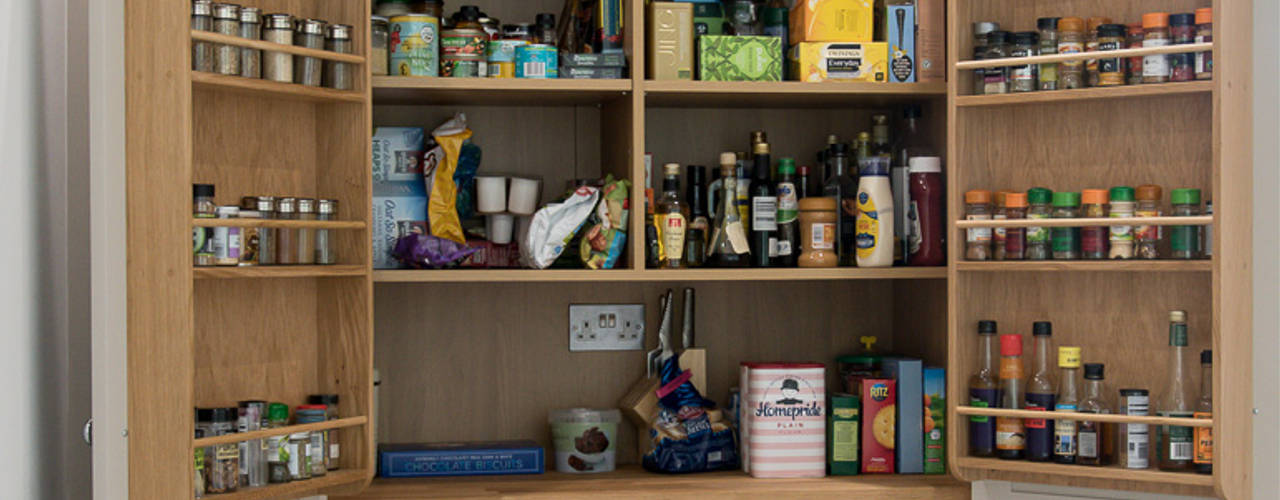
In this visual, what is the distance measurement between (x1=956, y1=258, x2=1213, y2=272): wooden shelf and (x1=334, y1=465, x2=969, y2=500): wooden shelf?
0.45m

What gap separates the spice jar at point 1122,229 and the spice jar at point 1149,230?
0.02 metres

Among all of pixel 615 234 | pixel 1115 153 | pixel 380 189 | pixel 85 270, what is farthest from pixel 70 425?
pixel 1115 153

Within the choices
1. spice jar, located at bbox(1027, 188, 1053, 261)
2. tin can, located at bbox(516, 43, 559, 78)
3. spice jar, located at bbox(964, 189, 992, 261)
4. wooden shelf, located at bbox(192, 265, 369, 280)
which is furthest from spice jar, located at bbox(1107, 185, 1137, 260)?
wooden shelf, located at bbox(192, 265, 369, 280)

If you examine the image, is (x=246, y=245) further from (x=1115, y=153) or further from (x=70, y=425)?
(x=1115, y=153)

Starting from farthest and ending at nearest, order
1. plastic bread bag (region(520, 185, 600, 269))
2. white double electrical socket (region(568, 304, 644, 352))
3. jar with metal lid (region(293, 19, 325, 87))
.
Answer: white double electrical socket (region(568, 304, 644, 352)) → plastic bread bag (region(520, 185, 600, 269)) → jar with metal lid (region(293, 19, 325, 87))

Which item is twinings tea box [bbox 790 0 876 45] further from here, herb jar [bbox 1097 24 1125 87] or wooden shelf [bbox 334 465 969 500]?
wooden shelf [bbox 334 465 969 500]

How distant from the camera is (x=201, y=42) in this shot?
6.48ft

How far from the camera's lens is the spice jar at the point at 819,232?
2.45 meters

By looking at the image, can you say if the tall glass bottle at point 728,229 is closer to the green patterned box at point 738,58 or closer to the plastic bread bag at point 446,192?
the green patterned box at point 738,58

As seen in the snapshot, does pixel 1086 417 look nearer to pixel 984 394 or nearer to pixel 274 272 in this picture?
pixel 984 394

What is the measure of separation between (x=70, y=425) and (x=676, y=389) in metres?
1.17

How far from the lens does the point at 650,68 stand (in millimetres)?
2441

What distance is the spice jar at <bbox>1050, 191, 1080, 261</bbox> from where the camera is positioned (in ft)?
7.32

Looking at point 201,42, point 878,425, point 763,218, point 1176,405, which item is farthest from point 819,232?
point 201,42
